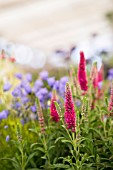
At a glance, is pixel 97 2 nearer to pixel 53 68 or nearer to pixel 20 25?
pixel 20 25

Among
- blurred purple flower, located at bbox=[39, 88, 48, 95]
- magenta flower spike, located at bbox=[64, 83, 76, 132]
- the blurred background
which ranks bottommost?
magenta flower spike, located at bbox=[64, 83, 76, 132]

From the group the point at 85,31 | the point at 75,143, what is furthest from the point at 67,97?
the point at 85,31

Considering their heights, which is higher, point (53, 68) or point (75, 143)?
point (53, 68)

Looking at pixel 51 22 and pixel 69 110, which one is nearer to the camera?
pixel 69 110

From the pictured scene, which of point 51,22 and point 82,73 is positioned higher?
point 51,22

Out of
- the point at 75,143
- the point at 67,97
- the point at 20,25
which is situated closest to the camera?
the point at 67,97

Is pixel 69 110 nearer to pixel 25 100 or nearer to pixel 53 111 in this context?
pixel 53 111

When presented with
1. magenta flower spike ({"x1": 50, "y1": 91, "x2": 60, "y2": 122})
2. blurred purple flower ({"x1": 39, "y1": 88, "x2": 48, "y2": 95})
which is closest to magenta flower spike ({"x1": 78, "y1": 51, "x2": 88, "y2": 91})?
magenta flower spike ({"x1": 50, "y1": 91, "x2": 60, "y2": 122})

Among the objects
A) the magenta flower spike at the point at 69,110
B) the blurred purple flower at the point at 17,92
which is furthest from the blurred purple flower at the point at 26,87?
the magenta flower spike at the point at 69,110

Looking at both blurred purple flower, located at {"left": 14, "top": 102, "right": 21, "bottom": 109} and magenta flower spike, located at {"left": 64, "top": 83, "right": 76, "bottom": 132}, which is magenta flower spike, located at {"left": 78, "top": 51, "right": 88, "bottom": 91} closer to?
magenta flower spike, located at {"left": 64, "top": 83, "right": 76, "bottom": 132}

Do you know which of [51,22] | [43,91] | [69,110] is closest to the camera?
[69,110]

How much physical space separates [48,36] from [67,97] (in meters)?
5.57

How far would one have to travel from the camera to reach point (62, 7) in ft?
28.7

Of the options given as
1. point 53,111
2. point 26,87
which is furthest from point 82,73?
point 26,87
